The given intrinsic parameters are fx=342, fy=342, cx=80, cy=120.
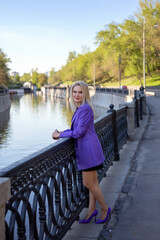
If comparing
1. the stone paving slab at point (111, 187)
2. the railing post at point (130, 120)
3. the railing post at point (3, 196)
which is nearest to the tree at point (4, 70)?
the railing post at point (130, 120)

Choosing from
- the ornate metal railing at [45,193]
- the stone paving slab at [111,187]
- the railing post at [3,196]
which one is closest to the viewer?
the railing post at [3,196]

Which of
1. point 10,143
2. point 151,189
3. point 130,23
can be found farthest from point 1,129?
point 130,23

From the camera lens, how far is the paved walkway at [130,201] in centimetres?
392

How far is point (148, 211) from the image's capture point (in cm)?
466

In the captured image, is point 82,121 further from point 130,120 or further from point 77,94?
point 130,120

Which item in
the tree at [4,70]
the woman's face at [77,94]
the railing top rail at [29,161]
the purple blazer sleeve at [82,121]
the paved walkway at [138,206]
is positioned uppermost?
the tree at [4,70]

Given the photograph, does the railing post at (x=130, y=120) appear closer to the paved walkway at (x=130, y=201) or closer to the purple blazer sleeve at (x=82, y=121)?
the paved walkway at (x=130, y=201)

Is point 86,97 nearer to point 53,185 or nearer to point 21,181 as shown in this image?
point 53,185

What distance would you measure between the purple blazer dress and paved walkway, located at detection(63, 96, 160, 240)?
81cm

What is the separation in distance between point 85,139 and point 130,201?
173 cm

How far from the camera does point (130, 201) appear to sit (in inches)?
200

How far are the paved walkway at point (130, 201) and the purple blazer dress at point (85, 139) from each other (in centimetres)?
81

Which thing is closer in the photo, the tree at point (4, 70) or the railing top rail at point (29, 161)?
the railing top rail at point (29, 161)

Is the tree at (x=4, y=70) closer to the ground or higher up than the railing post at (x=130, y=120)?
higher up
